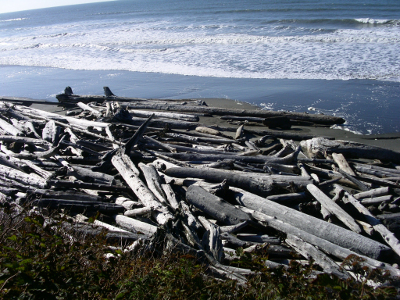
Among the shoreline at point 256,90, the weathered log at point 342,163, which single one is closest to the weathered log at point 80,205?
the weathered log at point 342,163

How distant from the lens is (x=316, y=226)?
4.26 metres

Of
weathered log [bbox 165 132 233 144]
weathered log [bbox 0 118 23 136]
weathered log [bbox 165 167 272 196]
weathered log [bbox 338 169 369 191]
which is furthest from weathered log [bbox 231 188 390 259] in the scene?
weathered log [bbox 0 118 23 136]

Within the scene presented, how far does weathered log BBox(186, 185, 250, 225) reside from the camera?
446cm

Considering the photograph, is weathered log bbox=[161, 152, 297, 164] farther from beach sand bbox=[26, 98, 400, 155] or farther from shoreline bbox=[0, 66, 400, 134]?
shoreline bbox=[0, 66, 400, 134]

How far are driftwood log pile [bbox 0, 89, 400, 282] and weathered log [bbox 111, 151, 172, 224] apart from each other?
19 millimetres

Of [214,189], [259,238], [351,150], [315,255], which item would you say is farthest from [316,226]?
[351,150]

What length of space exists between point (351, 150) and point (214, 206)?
12.1 feet

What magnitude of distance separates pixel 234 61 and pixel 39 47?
68.4 feet

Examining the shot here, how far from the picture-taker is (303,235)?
13.7 ft

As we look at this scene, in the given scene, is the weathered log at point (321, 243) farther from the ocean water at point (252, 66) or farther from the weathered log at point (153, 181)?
the ocean water at point (252, 66)

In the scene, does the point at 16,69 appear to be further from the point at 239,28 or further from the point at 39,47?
the point at 239,28

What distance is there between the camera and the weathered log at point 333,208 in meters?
4.30

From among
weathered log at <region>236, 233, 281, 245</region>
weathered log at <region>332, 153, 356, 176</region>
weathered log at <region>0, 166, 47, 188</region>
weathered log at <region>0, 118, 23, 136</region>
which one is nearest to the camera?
weathered log at <region>236, 233, 281, 245</region>

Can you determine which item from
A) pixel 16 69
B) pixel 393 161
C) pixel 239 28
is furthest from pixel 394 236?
pixel 239 28
